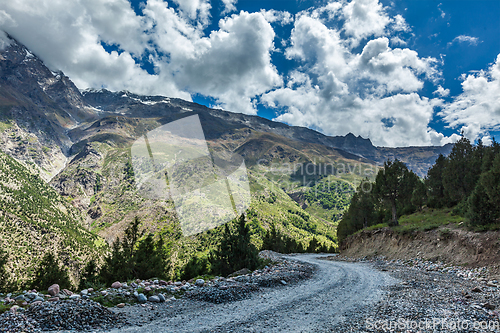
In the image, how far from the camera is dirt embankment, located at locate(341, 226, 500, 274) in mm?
16156

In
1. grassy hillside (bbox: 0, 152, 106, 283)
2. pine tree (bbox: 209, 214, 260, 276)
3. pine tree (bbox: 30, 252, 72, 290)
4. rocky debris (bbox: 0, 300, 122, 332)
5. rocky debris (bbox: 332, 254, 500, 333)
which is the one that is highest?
rocky debris (bbox: 0, 300, 122, 332)

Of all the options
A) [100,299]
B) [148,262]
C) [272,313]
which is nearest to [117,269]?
[148,262]

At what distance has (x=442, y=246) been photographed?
69.7 ft

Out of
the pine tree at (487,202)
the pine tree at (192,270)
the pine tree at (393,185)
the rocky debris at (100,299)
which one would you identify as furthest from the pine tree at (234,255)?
the pine tree at (393,185)

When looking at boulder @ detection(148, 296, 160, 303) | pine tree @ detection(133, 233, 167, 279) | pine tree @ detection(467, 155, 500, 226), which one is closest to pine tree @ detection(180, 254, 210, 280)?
pine tree @ detection(133, 233, 167, 279)

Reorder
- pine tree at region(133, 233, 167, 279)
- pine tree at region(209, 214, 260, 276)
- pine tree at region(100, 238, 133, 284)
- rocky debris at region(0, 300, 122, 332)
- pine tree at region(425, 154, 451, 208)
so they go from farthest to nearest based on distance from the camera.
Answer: pine tree at region(425, 154, 451, 208)
pine tree at region(133, 233, 167, 279)
pine tree at region(100, 238, 133, 284)
pine tree at region(209, 214, 260, 276)
rocky debris at region(0, 300, 122, 332)

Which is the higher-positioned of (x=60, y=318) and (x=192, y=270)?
(x=60, y=318)

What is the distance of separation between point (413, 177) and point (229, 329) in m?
45.0

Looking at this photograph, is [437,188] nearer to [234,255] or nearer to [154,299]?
[234,255]

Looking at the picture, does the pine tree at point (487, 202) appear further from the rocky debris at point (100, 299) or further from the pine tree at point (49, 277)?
the pine tree at point (49, 277)

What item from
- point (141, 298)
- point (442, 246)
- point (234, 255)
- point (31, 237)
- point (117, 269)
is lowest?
point (31, 237)

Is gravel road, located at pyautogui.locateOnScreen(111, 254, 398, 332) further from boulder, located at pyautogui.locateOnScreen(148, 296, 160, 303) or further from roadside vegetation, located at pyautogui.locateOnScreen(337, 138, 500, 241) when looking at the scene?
roadside vegetation, located at pyautogui.locateOnScreen(337, 138, 500, 241)

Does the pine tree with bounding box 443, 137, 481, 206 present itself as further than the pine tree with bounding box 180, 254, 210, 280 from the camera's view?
Yes

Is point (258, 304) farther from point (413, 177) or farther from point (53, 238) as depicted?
point (53, 238)
